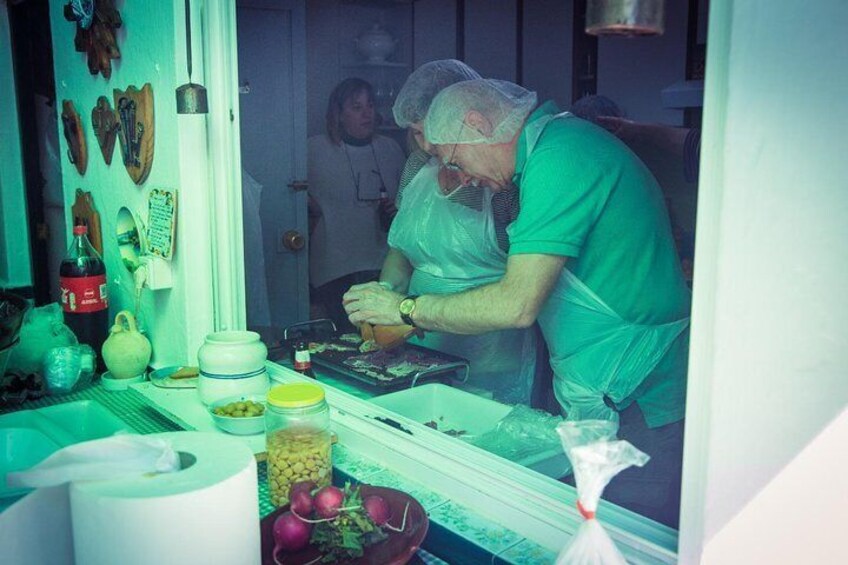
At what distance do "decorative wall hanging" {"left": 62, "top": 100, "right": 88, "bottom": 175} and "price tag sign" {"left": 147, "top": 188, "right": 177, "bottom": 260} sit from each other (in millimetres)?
494

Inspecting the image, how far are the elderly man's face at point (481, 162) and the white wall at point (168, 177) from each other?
24.3 inches

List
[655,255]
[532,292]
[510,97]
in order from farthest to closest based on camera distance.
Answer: [510,97] → [655,255] → [532,292]

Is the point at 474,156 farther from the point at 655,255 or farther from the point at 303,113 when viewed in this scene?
the point at 303,113

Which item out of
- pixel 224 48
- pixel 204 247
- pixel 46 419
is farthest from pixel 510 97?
pixel 46 419

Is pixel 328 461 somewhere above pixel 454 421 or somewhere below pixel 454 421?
above

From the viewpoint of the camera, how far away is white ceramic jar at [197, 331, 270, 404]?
1565 mm

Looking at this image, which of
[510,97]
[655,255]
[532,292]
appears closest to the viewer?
[532,292]

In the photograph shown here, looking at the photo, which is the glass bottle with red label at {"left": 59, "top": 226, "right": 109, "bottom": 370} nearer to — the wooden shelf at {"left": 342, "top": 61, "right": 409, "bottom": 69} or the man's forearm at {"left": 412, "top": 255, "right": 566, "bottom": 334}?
the man's forearm at {"left": 412, "top": 255, "right": 566, "bottom": 334}

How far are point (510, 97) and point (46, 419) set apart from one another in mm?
1267

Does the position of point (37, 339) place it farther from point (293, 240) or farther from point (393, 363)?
point (293, 240)

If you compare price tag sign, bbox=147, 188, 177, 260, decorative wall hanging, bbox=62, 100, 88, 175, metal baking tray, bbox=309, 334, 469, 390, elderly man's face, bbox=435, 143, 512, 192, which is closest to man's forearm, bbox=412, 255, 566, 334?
metal baking tray, bbox=309, 334, 469, 390

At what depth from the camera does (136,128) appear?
6.24 feet

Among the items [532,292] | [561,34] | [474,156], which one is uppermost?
[561,34]

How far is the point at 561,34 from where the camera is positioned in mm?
4609
